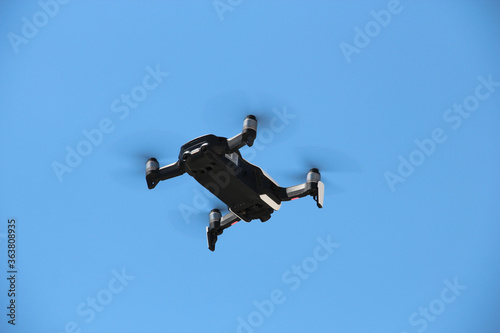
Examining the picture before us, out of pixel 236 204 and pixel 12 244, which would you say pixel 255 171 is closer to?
pixel 236 204

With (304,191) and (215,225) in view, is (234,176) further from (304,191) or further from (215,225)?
(215,225)

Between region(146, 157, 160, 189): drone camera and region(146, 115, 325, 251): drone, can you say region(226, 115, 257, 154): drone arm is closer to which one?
region(146, 115, 325, 251): drone

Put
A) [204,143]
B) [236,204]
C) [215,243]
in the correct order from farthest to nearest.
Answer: [215,243] → [236,204] → [204,143]

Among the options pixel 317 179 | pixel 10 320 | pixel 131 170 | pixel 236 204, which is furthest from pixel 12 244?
pixel 317 179

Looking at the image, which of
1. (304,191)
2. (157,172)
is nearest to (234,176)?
(304,191)

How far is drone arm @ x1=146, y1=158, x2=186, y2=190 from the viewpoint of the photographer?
18.9 metres

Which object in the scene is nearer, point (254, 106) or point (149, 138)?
point (254, 106)

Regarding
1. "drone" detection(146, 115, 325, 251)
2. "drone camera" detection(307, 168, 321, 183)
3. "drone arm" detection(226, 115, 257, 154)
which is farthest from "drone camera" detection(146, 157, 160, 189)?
"drone camera" detection(307, 168, 321, 183)

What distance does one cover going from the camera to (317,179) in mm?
19109

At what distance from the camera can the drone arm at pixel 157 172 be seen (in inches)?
744

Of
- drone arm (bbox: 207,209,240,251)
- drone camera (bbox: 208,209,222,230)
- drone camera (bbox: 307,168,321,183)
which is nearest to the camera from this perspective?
drone camera (bbox: 307,168,321,183)

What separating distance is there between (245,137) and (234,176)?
3.31ft

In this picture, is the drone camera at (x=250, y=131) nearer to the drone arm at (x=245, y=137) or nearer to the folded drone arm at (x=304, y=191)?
the drone arm at (x=245, y=137)

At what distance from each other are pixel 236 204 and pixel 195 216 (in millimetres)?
2731
